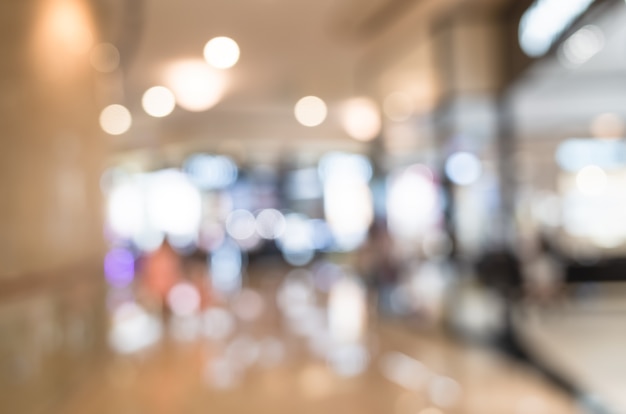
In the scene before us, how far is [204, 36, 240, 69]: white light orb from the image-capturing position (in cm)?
776

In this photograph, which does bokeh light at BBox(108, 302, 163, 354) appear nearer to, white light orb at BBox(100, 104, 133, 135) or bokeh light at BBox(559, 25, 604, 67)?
white light orb at BBox(100, 104, 133, 135)

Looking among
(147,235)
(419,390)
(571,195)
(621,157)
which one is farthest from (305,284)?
(419,390)

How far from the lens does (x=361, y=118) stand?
1407cm

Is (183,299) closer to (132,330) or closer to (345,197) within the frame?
(132,330)

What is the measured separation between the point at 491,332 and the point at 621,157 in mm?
9560

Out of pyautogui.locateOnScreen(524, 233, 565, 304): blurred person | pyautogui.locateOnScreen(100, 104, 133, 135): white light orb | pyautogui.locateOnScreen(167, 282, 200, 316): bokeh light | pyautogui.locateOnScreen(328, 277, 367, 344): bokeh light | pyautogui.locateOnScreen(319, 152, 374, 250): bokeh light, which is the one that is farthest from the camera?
pyautogui.locateOnScreen(319, 152, 374, 250): bokeh light

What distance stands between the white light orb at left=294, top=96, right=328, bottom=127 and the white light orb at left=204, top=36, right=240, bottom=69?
3.94 m

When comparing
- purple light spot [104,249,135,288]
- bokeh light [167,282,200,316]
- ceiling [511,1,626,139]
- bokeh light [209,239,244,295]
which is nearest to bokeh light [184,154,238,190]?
bokeh light [209,239,244,295]

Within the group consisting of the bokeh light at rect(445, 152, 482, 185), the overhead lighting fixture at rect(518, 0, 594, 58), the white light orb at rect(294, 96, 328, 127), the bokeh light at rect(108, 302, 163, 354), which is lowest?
the bokeh light at rect(108, 302, 163, 354)

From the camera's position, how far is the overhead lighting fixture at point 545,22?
4715 millimetres

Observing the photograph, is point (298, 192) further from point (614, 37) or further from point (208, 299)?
point (614, 37)

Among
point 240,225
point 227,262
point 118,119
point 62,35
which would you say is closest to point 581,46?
point 62,35

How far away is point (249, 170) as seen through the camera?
2020cm

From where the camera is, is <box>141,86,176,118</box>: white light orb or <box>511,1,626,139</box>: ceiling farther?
<box>141,86,176,118</box>: white light orb
